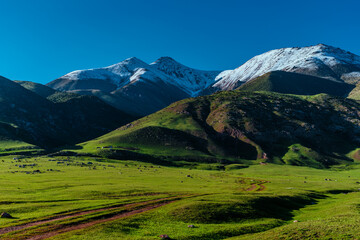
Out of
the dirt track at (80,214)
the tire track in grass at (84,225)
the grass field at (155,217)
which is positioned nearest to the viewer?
the tire track in grass at (84,225)

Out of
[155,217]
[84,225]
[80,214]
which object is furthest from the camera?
[155,217]

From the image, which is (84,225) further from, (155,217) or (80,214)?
(155,217)

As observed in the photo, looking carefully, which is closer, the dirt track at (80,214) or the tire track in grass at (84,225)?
the tire track in grass at (84,225)

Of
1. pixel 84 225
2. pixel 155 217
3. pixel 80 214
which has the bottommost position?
pixel 155 217

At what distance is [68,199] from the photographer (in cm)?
6781

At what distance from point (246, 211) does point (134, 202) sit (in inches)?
1057

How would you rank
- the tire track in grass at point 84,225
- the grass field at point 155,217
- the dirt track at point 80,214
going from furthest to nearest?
the dirt track at point 80,214 < the grass field at point 155,217 < the tire track in grass at point 84,225

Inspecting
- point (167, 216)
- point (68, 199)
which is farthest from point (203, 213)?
point (68, 199)

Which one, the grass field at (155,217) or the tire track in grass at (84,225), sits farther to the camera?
the grass field at (155,217)

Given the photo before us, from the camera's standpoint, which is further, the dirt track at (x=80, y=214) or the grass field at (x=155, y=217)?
the dirt track at (x=80, y=214)

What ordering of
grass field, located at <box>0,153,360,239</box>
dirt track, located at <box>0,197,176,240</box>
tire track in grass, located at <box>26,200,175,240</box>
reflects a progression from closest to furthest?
tire track in grass, located at <box>26,200,175,240</box>
grass field, located at <box>0,153,360,239</box>
dirt track, located at <box>0,197,176,240</box>

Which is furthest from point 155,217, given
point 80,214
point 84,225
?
point 80,214

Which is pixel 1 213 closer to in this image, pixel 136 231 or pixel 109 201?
pixel 109 201

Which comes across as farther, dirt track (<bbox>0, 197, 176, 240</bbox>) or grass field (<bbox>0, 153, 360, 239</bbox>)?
dirt track (<bbox>0, 197, 176, 240</bbox>)
